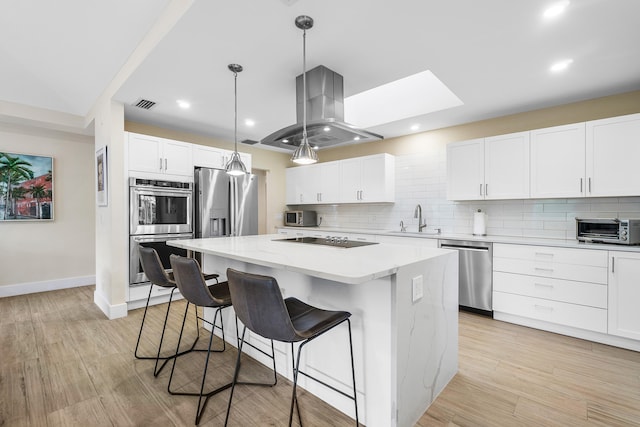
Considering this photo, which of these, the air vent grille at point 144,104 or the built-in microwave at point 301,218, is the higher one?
the air vent grille at point 144,104

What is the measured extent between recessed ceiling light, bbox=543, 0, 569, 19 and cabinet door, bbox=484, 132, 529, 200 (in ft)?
5.61

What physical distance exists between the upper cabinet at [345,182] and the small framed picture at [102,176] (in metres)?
3.17

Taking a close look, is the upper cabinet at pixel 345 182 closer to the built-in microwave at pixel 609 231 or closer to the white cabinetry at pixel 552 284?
the white cabinetry at pixel 552 284

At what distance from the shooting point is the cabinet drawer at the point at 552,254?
2736mm

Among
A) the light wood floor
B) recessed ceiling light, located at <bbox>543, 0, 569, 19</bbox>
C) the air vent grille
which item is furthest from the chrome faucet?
the air vent grille

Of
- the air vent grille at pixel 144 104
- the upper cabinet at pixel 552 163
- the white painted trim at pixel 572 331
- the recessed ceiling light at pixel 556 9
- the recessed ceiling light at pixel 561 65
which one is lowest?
the white painted trim at pixel 572 331

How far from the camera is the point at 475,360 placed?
2.42 metres

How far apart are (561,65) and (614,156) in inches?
43.5

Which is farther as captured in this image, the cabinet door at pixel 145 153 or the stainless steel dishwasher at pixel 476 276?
the cabinet door at pixel 145 153

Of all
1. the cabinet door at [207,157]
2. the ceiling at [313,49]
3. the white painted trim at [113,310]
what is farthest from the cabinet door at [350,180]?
the white painted trim at [113,310]

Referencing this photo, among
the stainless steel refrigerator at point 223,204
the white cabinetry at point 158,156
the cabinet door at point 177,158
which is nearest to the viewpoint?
the white cabinetry at point 158,156

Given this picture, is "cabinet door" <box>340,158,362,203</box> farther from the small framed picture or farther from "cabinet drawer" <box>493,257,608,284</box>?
the small framed picture

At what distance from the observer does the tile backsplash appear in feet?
10.8

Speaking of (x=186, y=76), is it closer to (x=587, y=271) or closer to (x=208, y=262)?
(x=208, y=262)
